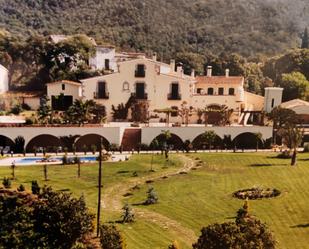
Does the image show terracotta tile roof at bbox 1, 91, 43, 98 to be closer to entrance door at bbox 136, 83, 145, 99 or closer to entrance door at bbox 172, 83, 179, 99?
entrance door at bbox 136, 83, 145, 99

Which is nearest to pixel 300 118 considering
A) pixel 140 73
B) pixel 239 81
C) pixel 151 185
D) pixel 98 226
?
pixel 239 81

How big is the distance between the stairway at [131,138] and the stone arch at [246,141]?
11034 millimetres

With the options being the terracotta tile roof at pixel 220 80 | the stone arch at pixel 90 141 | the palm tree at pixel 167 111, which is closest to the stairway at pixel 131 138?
the stone arch at pixel 90 141

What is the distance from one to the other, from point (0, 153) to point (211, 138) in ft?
73.3

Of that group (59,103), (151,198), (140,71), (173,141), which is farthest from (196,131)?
(151,198)

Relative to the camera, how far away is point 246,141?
→ 182 ft

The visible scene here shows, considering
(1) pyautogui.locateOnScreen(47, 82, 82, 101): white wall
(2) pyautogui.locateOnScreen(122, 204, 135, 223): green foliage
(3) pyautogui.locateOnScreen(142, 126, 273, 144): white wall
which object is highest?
(1) pyautogui.locateOnScreen(47, 82, 82, 101): white wall

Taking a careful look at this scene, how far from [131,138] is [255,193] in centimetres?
2088

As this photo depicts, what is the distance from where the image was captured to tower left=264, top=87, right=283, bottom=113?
6131 centimetres

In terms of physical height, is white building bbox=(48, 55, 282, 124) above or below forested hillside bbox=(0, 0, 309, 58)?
below

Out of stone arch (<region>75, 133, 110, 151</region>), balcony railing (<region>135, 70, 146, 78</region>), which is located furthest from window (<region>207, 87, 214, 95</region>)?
stone arch (<region>75, 133, 110, 151</region>)

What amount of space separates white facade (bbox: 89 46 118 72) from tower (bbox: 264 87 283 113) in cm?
2911

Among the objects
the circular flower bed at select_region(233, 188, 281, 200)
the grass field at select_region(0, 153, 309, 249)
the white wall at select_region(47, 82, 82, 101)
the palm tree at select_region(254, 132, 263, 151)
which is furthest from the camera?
the white wall at select_region(47, 82, 82, 101)

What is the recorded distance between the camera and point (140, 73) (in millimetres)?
62094
